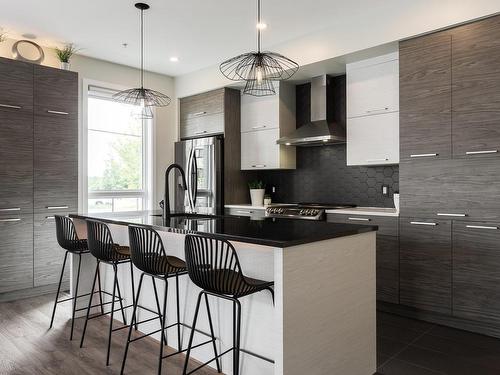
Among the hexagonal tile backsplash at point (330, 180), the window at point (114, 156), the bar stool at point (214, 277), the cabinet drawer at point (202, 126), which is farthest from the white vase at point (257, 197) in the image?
the bar stool at point (214, 277)

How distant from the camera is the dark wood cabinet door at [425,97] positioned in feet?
10.6

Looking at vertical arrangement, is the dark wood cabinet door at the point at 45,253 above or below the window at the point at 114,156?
below

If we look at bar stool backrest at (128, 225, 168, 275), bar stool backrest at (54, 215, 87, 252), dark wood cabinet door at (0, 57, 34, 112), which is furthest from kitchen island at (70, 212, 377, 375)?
dark wood cabinet door at (0, 57, 34, 112)

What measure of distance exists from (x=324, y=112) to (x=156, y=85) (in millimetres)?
2596

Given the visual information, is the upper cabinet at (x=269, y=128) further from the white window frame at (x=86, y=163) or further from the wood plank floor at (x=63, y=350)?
the wood plank floor at (x=63, y=350)

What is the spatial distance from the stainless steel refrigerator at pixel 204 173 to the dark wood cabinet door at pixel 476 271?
2896mm

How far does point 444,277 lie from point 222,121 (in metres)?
3.22

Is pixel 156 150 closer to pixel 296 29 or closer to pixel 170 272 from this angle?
pixel 296 29

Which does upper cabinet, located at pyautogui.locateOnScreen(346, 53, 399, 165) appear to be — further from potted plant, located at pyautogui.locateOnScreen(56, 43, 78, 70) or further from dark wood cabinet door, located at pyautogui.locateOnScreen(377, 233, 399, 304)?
potted plant, located at pyautogui.locateOnScreen(56, 43, 78, 70)

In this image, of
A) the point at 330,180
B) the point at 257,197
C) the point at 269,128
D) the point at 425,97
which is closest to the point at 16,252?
the point at 257,197

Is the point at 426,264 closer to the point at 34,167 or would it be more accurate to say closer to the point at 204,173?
the point at 204,173

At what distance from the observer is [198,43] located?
4488 mm

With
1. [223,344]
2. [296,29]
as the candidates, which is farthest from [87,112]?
[223,344]

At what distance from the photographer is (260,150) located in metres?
5.06
